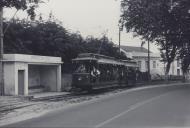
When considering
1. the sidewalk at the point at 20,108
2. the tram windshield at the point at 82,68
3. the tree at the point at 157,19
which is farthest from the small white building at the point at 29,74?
the tree at the point at 157,19

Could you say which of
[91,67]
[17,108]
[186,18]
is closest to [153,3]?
[186,18]

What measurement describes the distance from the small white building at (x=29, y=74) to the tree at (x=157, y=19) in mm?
7693

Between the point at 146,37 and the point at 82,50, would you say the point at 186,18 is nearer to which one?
the point at 146,37

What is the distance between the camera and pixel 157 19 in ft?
139

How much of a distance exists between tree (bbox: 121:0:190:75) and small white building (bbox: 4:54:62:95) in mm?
7693

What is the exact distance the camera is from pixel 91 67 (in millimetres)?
39719

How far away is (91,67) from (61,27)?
44.9 ft

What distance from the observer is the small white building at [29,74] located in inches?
1400

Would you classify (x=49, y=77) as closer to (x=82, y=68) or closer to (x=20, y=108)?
(x=82, y=68)

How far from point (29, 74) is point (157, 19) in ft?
38.5

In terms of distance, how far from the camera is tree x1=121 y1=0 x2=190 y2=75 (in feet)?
135

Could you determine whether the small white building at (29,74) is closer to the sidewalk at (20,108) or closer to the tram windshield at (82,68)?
the tram windshield at (82,68)

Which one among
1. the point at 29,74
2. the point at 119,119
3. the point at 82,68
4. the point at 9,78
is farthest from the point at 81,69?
the point at 119,119

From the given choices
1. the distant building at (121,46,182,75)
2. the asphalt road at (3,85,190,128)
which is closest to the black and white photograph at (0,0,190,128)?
the asphalt road at (3,85,190,128)
